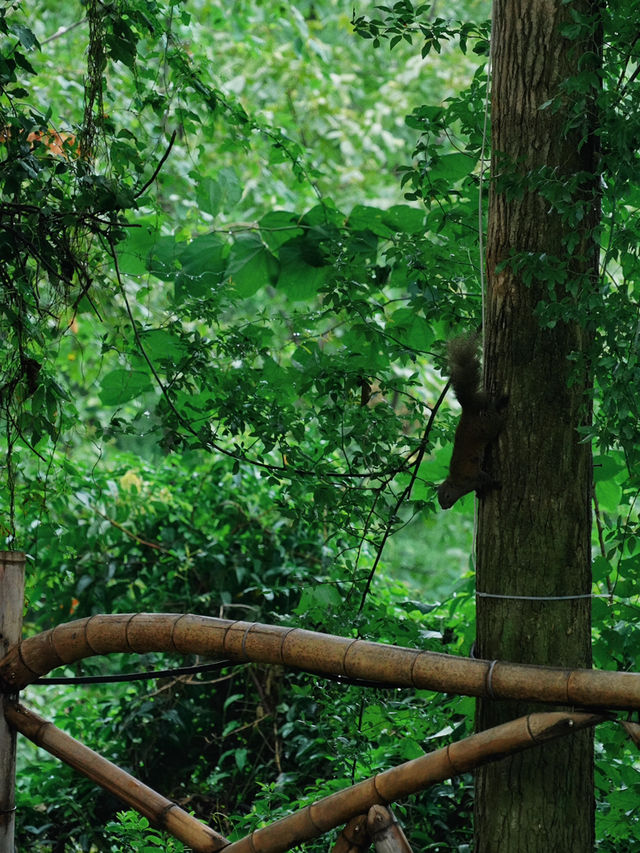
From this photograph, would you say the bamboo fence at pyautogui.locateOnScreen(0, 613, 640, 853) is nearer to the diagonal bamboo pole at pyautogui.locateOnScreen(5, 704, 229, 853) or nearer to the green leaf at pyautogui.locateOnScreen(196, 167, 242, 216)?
the diagonal bamboo pole at pyautogui.locateOnScreen(5, 704, 229, 853)

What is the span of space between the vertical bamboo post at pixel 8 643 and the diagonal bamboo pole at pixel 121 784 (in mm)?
43

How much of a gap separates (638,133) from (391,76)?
5987 mm

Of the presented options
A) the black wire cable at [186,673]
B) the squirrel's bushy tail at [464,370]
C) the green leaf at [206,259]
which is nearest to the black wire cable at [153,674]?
the black wire cable at [186,673]

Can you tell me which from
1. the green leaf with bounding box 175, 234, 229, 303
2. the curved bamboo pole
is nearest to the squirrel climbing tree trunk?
the curved bamboo pole

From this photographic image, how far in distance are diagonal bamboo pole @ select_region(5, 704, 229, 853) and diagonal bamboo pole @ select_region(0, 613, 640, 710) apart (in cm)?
8

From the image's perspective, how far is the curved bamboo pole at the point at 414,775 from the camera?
1391mm

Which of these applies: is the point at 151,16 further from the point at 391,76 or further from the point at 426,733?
the point at 391,76

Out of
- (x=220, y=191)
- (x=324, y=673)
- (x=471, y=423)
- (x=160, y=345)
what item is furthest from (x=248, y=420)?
(x=220, y=191)

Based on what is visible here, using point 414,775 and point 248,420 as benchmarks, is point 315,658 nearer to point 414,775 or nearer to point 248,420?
point 414,775

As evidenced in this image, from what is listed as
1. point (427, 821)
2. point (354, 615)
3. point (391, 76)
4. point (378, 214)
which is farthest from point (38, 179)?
point (391, 76)

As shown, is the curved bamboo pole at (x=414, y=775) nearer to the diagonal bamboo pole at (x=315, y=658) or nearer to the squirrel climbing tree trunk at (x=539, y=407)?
the diagonal bamboo pole at (x=315, y=658)

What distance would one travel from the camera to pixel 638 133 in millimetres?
1492

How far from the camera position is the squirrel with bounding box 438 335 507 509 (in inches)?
65.9

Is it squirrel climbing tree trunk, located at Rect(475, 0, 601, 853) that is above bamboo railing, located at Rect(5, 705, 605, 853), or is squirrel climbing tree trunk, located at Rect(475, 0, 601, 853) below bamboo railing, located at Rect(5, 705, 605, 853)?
above
